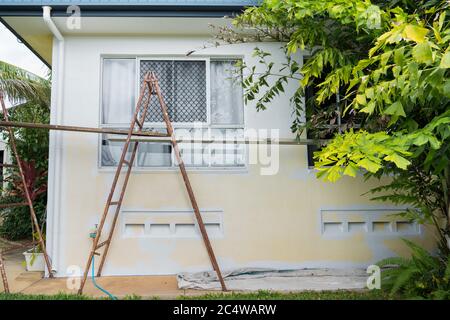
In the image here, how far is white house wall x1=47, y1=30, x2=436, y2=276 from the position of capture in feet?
15.7

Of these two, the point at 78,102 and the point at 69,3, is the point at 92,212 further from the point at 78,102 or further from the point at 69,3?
the point at 69,3

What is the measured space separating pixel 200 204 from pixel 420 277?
2994 millimetres

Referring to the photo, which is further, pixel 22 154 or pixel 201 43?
pixel 22 154

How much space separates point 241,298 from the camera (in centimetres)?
380

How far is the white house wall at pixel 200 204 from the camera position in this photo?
4785 millimetres

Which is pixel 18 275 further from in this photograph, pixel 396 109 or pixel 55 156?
pixel 396 109

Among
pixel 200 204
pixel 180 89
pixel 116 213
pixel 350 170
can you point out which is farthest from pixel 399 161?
pixel 180 89

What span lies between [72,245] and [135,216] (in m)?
1.00

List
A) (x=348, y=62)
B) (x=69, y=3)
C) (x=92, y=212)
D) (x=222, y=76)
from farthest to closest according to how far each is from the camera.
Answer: (x=222, y=76) < (x=92, y=212) < (x=69, y=3) < (x=348, y=62)

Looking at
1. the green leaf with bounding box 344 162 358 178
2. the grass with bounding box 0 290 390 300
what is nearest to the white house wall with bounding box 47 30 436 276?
the grass with bounding box 0 290 390 300

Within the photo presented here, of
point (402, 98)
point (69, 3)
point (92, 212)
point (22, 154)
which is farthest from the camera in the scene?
point (22, 154)

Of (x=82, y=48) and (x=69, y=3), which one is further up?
(x=69, y=3)

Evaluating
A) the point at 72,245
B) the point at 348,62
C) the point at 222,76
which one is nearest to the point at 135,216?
the point at 72,245

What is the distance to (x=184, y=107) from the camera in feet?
16.8
